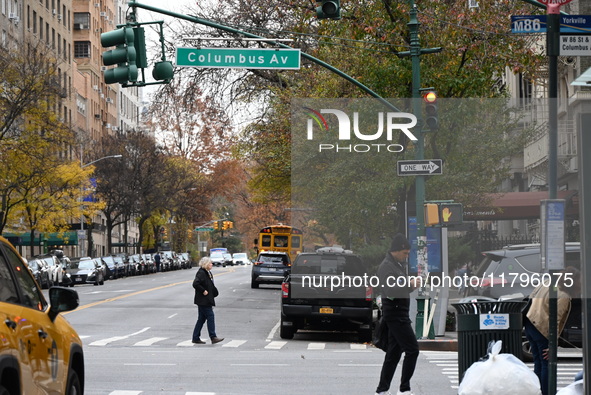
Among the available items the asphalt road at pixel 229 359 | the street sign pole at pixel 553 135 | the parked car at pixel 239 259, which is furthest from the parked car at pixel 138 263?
the street sign pole at pixel 553 135

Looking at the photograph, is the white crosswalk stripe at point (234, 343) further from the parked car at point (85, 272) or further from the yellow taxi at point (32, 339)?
the parked car at point (85, 272)

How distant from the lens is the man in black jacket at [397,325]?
12609 mm

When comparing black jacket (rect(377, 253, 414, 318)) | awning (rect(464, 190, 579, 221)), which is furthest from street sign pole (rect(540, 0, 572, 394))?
awning (rect(464, 190, 579, 221))

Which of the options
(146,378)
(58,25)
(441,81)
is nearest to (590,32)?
(146,378)

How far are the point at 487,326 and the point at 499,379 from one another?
1.83 m

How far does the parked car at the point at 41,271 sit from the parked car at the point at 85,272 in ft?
18.6

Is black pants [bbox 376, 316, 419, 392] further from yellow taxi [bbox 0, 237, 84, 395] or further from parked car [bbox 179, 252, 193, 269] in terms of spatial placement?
parked car [bbox 179, 252, 193, 269]

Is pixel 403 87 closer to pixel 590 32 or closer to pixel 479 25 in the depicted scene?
pixel 479 25

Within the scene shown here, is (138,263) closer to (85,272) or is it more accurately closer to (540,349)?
(85,272)

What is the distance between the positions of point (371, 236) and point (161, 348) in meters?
13.2

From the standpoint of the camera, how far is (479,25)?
25328mm

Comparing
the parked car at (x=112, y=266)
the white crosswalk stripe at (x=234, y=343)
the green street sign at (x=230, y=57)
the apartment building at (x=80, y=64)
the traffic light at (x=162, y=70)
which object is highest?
the apartment building at (x=80, y=64)

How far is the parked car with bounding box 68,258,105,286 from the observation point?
186 feet

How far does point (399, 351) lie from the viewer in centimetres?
1280
